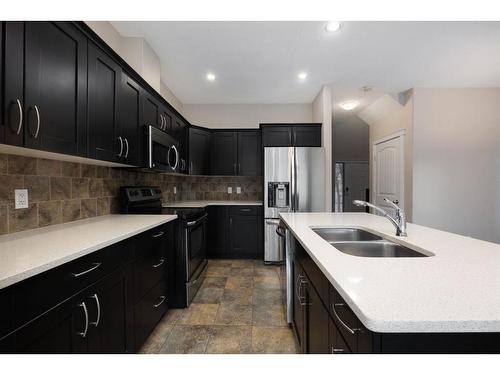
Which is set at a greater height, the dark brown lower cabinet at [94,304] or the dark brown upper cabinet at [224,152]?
the dark brown upper cabinet at [224,152]

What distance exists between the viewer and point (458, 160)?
3.57 metres

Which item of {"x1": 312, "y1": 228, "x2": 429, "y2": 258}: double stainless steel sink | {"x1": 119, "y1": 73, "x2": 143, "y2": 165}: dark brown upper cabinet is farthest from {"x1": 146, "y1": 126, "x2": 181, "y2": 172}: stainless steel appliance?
{"x1": 312, "y1": 228, "x2": 429, "y2": 258}: double stainless steel sink

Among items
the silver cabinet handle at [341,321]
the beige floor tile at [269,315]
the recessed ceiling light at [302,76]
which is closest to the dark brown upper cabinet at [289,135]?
the recessed ceiling light at [302,76]

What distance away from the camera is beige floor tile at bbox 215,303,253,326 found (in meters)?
2.07

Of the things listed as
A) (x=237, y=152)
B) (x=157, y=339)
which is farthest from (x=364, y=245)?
(x=237, y=152)

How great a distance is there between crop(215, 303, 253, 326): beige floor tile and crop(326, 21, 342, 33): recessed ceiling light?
269 cm

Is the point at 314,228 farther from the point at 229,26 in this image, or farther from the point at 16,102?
the point at 229,26

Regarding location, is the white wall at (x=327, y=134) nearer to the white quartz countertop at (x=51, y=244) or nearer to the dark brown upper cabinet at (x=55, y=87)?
the white quartz countertop at (x=51, y=244)

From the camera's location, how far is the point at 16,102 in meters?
0.99

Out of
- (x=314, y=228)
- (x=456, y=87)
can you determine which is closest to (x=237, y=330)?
(x=314, y=228)

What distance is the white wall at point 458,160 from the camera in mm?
3549

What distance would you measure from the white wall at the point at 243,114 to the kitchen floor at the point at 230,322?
2632 mm

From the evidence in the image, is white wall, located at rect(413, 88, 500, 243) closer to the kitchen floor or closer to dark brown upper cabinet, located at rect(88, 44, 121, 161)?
the kitchen floor
